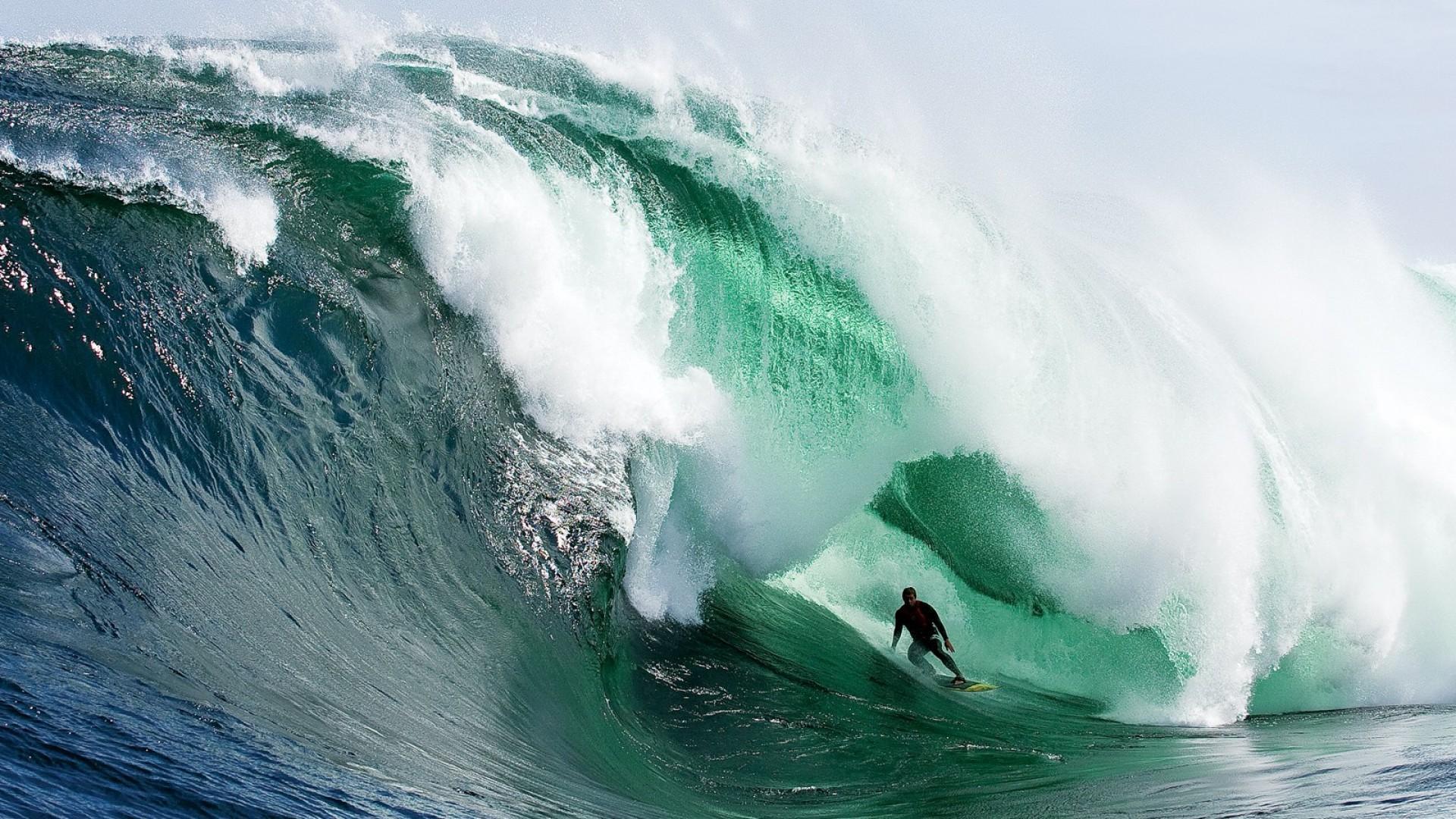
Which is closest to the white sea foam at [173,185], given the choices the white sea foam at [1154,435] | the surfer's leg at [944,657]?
the white sea foam at [1154,435]

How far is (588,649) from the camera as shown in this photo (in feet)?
25.6

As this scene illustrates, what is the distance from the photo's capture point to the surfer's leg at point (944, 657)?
32.7ft

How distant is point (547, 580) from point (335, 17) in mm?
7410

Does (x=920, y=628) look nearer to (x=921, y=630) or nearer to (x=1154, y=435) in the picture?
(x=921, y=630)

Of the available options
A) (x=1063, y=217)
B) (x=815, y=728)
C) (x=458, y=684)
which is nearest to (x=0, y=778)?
(x=458, y=684)

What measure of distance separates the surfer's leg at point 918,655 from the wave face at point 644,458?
0.12 m

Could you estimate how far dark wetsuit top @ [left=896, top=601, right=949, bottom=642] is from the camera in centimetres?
1016

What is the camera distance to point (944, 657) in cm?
1006

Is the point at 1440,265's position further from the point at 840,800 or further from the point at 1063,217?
the point at 840,800

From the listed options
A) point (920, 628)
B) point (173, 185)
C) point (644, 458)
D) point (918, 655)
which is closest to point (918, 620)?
point (920, 628)

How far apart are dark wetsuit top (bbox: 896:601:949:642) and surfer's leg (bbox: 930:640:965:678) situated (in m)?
0.06

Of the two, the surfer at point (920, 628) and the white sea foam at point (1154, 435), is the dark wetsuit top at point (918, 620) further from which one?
the white sea foam at point (1154, 435)

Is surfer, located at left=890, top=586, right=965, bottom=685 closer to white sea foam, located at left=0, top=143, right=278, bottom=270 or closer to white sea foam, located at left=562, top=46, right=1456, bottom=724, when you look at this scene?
white sea foam, located at left=562, top=46, right=1456, bottom=724

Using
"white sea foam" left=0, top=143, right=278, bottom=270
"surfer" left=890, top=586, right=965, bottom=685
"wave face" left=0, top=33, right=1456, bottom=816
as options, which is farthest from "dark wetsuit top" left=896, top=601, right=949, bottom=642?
"white sea foam" left=0, top=143, right=278, bottom=270
